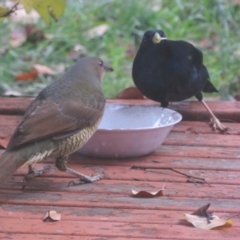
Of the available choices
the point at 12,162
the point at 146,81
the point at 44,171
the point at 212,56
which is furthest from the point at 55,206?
the point at 212,56

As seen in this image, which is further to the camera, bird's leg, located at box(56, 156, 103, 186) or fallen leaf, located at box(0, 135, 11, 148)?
fallen leaf, located at box(0, 135, 11, 148)

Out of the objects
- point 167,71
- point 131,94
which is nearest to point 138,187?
point 167,71

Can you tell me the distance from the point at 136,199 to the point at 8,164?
0.60m

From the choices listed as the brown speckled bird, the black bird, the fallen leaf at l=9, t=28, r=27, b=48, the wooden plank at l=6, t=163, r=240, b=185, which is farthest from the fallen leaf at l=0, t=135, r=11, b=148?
the fallen leaf at l=9, t=28, r=27, b=48

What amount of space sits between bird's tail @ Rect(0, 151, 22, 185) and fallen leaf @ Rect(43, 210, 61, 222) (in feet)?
1.05

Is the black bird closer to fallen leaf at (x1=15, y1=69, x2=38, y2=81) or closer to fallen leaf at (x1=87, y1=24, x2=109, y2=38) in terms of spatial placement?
fallen leaf at (x1=15, y1=69, x2=38, y2=81)

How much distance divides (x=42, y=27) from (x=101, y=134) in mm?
4832

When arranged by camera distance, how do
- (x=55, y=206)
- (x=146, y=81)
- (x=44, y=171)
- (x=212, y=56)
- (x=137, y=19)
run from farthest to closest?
(x=137, y=19)
(x=212, y=56)
(x=146, y=81)
(x=44, y=171)
(x=55, y=206)

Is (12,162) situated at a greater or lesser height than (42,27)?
greater

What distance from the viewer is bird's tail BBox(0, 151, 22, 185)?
130 inches

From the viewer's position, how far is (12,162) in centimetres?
337

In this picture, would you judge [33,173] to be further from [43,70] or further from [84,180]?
[43,70]

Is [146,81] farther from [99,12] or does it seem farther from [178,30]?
[99,12]

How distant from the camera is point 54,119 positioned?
3584 mm
